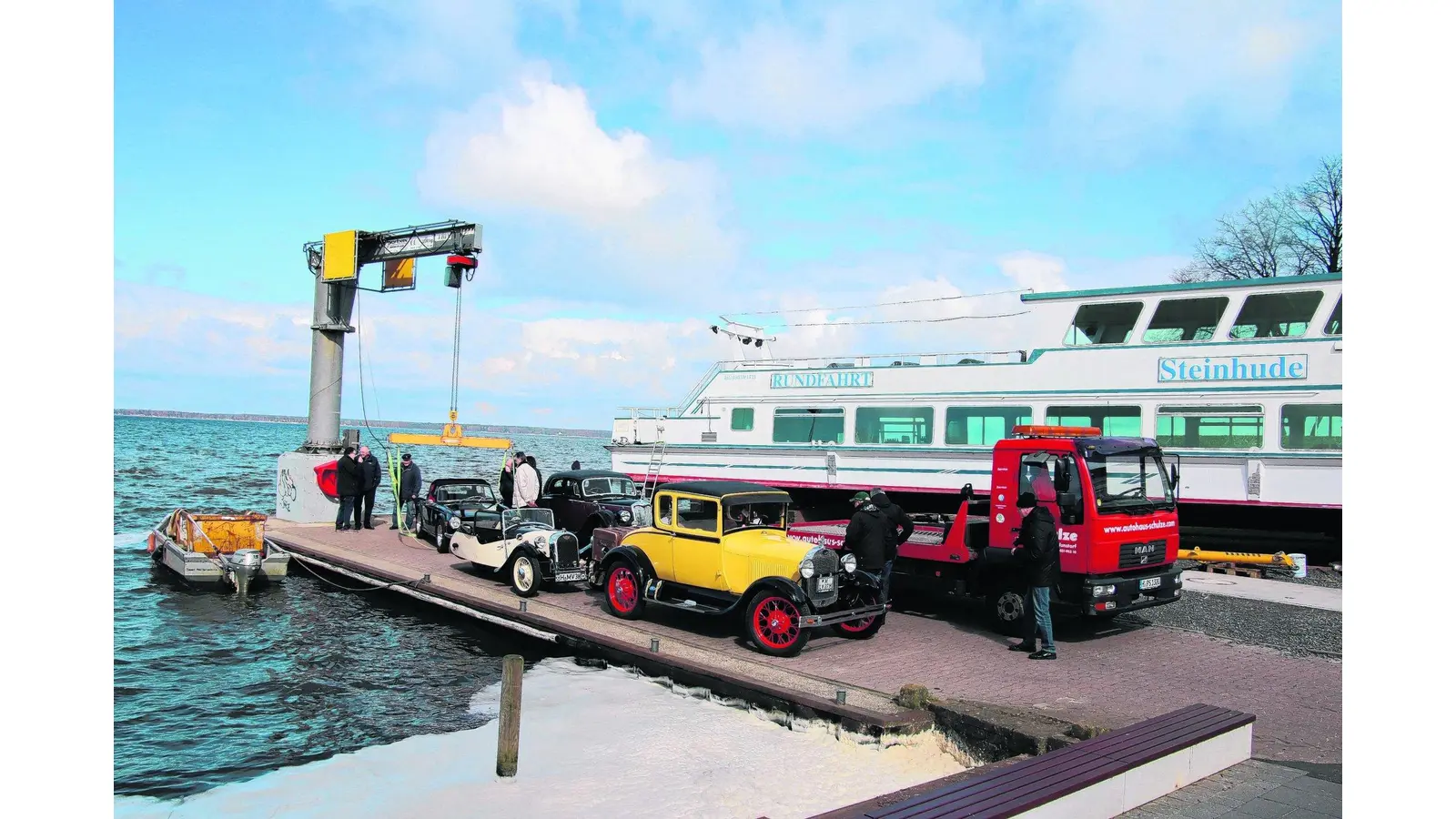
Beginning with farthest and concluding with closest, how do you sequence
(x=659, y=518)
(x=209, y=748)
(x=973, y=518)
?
(x=973, y=518) < (x=659, y=518) < (x=209, y=748)

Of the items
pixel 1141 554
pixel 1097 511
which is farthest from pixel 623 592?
pixel 1141 554

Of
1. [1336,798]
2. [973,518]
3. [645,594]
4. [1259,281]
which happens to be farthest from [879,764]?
[1259,281]

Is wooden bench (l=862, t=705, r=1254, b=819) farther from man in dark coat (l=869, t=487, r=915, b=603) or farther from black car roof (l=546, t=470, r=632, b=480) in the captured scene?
black car roof (l=546, t=470, r=632, b=480)

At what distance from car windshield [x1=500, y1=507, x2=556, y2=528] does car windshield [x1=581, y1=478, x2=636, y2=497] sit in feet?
6.95

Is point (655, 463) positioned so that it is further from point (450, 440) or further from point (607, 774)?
point (607, 774)

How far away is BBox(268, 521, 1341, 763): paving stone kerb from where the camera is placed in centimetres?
782

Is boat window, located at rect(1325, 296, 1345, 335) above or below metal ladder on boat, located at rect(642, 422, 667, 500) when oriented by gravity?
above

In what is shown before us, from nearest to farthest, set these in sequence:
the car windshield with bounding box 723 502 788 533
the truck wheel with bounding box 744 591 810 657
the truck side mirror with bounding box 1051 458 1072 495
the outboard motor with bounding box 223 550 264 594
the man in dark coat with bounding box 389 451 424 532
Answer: the truck wheel with bounding box 744 591 810 657
the truck side mirror with bounding box 1051 458 1072 495
the car windshield with bounding box 723 502 788 533
the outboard motor with bounding box 223 550 264 594
the man in dark coat with bounding box 389 451 424 532

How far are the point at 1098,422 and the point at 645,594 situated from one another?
1134cm

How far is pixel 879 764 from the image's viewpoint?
716 cm

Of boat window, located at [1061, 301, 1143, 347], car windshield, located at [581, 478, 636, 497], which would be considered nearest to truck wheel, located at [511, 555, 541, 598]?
Result: car windshield, located at [581, 478, 636, 497]

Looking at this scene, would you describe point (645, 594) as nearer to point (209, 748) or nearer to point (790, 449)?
point (209, 748)

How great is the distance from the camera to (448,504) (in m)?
18.2

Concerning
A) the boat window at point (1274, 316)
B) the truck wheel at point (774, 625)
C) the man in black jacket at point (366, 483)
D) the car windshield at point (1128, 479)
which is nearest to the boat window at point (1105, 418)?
the boat window at point (1274, 316)
